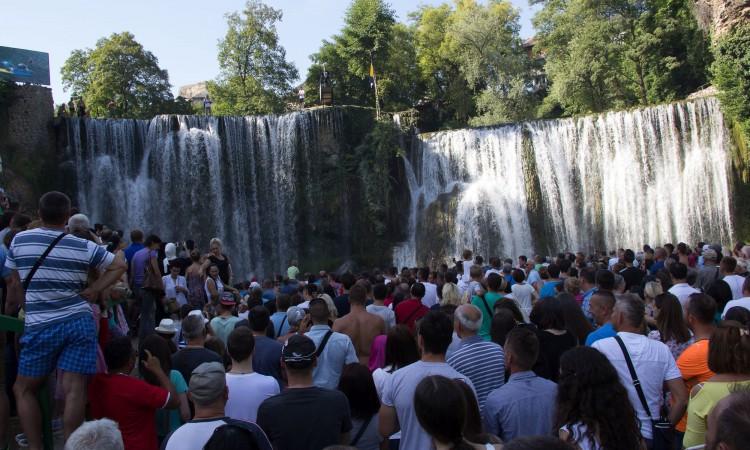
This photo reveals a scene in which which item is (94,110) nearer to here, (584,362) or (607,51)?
(607,51)

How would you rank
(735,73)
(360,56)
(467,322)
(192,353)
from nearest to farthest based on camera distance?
1. (467,322)
2. (192,353)
3. (735,73)
4. (360,56)

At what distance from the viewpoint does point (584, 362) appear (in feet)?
11.2

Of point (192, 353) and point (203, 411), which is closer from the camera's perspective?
point (203, 411)

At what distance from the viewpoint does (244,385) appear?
4.51 meters

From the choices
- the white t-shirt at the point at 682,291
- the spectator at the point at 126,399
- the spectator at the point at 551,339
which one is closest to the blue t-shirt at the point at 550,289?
the white t-shirt at the point at 682,291

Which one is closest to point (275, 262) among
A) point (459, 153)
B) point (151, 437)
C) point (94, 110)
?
point (459, 153)

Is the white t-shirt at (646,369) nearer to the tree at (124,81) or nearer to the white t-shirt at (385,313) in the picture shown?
the white t-shirt at (385,313)

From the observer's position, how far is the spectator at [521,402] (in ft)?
13.0

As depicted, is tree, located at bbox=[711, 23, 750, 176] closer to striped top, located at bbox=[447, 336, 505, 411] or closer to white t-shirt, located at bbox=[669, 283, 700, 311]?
white t-shirt, located at bbox=[669, 283, 700, 311]

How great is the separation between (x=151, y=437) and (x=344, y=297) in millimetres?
4372

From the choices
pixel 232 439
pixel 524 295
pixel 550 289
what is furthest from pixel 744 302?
pixel 232 439

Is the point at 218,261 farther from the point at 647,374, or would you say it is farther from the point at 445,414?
the point at 445,414

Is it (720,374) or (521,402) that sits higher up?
(720,374)

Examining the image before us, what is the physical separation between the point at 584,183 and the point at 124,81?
27199 mm
